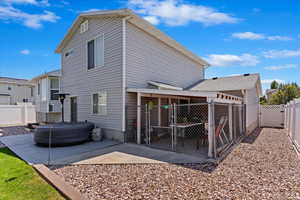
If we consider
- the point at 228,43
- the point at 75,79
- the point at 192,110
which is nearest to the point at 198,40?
the point at 228,43

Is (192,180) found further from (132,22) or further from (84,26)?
(84,26)

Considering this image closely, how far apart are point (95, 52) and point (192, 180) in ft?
28.2

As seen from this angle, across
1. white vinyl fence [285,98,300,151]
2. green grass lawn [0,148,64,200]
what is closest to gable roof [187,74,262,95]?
white vinyl fence [285,98,300,151]

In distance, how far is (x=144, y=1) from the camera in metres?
7.79

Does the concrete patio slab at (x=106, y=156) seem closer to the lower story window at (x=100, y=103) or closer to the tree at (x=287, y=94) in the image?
the lower story window at (x=100, y=103)

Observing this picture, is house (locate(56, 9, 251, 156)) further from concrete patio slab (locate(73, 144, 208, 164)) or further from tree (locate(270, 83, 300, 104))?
tree (locate(270, 83, 300, 104))

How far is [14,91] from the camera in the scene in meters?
26.8

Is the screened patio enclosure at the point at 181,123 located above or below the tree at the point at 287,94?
below

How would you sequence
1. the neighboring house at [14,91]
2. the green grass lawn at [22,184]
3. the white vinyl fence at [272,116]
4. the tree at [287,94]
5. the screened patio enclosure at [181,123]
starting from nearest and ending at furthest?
the green grass lawn at [22,184] → the screened patio enclosure at [181,123] → the white vinyl fence at [272,116] → the tree at [287,94] → the neighboring house at [14,91]

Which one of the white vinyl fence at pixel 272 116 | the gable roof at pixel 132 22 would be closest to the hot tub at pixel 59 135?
the gable roof at pixel 132 22

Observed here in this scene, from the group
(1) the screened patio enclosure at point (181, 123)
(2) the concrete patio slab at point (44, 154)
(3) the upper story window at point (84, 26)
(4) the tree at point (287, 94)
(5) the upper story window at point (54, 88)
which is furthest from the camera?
(4) the tree at point (287, 94)

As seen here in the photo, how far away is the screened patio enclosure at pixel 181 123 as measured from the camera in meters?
6.06

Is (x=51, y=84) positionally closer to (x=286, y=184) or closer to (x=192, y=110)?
(x=192, y=110)

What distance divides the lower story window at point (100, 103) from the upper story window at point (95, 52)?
5.57 feet
